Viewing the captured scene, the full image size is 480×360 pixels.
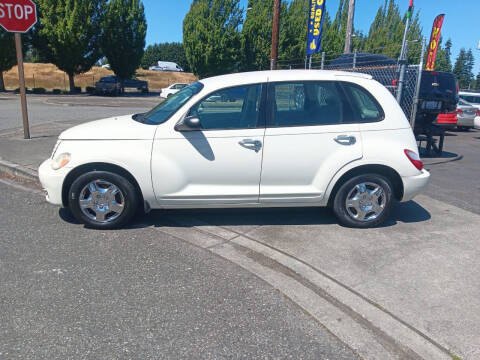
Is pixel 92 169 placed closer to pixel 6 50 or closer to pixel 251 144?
pixel 251 144

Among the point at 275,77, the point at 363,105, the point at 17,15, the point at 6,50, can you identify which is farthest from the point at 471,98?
the point at 6,50

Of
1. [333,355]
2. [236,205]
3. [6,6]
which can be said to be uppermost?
[6,6]

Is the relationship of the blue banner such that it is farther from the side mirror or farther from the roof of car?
the side mirror

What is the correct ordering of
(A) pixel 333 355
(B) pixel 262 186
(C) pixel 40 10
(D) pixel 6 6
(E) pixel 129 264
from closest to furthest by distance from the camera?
(A) pixel 333 355 → (E) pixel 129 264 → (B) pixel 262 186 → (D) pixel 6 6 → (C) pixel 40 10

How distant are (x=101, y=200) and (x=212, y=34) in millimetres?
33090

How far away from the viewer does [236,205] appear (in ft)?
15.2

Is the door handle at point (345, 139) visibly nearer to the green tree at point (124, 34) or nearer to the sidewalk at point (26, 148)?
the sidewalk at point (26, 148)

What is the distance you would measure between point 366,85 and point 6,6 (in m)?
7.85

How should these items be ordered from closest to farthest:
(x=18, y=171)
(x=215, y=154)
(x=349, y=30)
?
(x=215, y=154)
(x=18, y=171)
(x=349, y=30)

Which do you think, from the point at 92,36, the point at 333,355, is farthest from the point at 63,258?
the point at 92,36

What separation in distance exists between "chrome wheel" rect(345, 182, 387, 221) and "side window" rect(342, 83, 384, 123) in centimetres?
75

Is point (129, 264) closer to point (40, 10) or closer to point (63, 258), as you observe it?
point (63, 258)

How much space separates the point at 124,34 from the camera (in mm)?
37125

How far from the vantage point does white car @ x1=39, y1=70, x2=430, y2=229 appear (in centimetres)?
439
